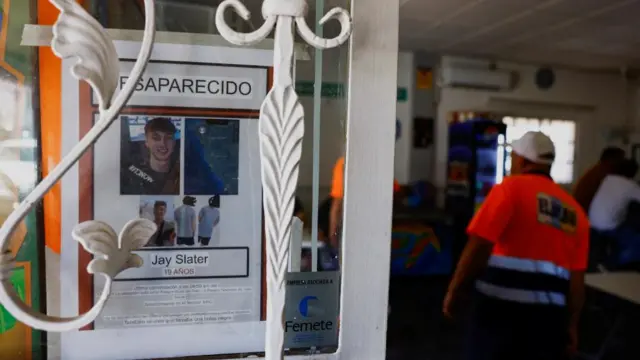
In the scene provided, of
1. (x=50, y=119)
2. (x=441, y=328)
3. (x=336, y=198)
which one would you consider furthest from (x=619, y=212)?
(x=50, y=119)

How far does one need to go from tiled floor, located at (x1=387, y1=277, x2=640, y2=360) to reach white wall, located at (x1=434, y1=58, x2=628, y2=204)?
1.66 metres

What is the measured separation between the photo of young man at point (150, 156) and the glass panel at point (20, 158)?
0.11 metres

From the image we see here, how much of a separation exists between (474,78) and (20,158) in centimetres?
521

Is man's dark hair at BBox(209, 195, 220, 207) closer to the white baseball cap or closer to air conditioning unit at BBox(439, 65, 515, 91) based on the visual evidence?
the white baseball cap

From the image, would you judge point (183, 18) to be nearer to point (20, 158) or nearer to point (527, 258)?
point (20, 158)

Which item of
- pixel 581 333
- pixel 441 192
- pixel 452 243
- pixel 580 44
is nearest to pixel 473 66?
pixel 580 44

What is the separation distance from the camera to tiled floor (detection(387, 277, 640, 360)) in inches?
125

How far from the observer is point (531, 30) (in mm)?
4262

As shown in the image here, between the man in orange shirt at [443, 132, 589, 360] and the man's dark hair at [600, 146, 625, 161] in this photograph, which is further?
the man's dark hair at [600, 146, 625, 161]

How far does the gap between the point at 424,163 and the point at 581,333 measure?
91.6 inches

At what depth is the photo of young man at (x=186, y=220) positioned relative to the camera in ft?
2.19

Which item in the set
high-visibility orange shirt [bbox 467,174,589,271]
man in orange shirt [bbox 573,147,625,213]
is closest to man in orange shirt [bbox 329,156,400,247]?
high-visibility orange shirt [bbox 467,174,589,271]

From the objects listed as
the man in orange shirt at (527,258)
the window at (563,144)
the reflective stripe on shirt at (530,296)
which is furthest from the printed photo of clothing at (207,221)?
the window at (563,144)

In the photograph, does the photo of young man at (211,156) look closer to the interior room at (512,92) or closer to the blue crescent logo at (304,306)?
the blue crescent logo at (304,306)
